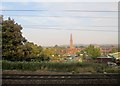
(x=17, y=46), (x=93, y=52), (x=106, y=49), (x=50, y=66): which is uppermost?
(x=17, y=46)

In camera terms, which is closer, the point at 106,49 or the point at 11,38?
the point at 11,38

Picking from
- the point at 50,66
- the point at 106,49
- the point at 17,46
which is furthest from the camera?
the point at 106,49

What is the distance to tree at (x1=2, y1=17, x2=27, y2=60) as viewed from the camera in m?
14.2

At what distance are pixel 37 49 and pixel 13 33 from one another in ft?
6.49

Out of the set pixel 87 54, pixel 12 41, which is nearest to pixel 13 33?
pixel 12 41

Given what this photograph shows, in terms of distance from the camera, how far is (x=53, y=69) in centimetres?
1169

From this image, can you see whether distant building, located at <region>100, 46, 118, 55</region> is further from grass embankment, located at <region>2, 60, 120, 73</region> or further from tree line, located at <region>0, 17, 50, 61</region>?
tree line, located at <region>0, 17, 50, 61</region>

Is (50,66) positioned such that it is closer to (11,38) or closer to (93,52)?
(11,38)

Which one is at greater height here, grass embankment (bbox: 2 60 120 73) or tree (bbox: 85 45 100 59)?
tree (bbox: 85 45 100 59)

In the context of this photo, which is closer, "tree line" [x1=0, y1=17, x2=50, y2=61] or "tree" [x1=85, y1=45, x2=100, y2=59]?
"tree line" [x1=0, y1=17, x2=50, y2=61]

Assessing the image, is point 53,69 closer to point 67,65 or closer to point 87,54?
point 67,65

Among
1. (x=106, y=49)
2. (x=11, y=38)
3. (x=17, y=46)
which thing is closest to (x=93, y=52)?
(x=106, y=49)

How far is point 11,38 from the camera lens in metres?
15.0

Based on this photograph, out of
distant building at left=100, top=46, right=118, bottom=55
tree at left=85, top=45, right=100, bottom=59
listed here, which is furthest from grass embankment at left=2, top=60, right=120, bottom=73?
tree at left=85, top=45, right=100, bottom=59
